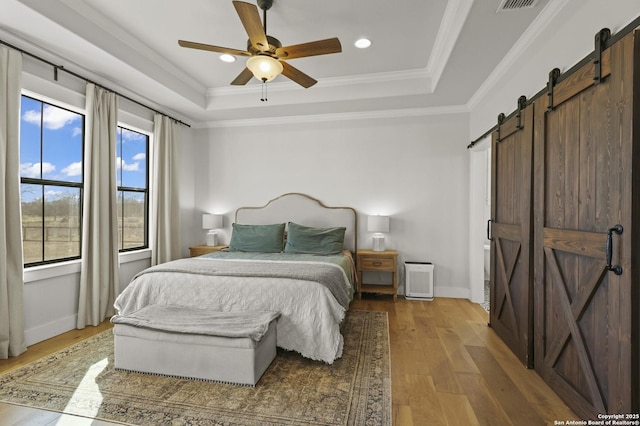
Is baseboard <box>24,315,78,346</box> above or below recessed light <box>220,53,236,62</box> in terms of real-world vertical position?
below

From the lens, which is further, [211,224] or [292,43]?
[211,224]

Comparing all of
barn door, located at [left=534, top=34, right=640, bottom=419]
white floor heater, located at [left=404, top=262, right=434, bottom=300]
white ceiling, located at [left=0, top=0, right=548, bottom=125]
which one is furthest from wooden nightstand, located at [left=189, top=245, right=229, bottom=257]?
barn door, located at [left=534, top=34, right=640, bottom=419]

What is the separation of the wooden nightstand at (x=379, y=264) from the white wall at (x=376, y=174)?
409 mm

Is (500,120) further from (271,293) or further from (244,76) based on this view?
(271,293)

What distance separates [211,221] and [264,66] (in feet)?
10.4

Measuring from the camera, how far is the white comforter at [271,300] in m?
2.50

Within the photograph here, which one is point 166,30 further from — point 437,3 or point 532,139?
point 532,139

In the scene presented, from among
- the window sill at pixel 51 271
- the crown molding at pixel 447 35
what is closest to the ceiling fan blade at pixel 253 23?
the crown molding at pixel 447 35

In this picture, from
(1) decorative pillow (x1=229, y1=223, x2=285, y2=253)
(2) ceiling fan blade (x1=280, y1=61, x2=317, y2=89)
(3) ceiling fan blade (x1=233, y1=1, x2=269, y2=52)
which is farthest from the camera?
(1) decorative pillow (x1=229, y1=223, x2=285, y2=253)

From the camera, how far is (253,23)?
218 cm

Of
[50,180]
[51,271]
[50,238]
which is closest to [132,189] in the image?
[50,180]

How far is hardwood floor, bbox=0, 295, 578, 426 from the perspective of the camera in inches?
73.3

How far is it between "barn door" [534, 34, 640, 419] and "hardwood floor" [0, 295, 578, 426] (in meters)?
0.22

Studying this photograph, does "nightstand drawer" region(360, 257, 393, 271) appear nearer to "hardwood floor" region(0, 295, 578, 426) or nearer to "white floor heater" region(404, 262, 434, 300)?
"white floor heater" region(404, 262, 434, 300)
